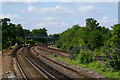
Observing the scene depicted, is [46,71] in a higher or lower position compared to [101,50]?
lower

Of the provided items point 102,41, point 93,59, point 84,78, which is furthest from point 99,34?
point 84,78

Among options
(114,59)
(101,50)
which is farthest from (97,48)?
(114,59)

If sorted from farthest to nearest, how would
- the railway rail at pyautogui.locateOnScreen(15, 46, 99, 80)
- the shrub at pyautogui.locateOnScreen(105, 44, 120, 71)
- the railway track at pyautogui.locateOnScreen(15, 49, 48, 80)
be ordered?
the shrub at pyautogui.locateOnScreen(105, 44, 120, 71) < the railway track at pyautogui.locateOnScreen(15, 49, 48, 80) < the railway rail at pyautogui.locateOnScreen(15, 46, 99, 80)

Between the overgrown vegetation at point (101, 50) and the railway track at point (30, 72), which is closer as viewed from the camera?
the railway track at point (30, 72)

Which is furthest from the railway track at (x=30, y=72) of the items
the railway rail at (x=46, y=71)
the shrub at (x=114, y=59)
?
the shrub at (x=114, y=59)

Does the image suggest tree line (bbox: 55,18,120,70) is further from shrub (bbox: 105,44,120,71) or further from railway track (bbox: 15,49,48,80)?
railway track (bbox: 15,49,48,80)

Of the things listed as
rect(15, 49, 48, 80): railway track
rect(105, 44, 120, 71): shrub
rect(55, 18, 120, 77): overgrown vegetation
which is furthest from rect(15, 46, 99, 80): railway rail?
rect(105, 44, 120, 71): shrub

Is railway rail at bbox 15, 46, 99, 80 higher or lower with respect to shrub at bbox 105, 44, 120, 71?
lower

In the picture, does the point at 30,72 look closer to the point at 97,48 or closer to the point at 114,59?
the point at 114,59

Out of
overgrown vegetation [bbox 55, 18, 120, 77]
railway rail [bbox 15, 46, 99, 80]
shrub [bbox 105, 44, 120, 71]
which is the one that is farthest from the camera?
overgrown vegetation [bbox 55, 18, 120, 77]

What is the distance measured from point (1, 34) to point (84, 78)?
25324 mm

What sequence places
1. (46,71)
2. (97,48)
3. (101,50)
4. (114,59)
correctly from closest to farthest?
(114,59) < (46,71) < (101,50) < (97,48)

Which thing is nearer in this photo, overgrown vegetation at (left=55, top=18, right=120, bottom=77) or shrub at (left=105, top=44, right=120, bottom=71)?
shrub at (left=105, top=44, right=120, bottom=71)

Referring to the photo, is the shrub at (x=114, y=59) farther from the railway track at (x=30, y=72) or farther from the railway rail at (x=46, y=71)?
the railway track at (x=30, y=72)
